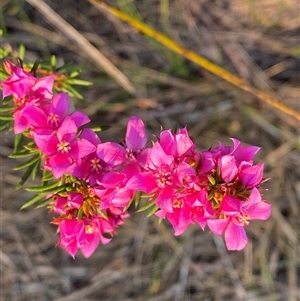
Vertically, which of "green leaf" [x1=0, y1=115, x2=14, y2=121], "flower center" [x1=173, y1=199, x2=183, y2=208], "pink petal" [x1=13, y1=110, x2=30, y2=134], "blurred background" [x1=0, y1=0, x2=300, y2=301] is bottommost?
"blurred background" [x1=0, y1=0, x2=300, y2=301]

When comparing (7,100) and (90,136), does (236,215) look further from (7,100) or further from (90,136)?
(7,100)

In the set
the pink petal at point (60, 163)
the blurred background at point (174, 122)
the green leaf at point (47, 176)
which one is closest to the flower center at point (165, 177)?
the pink petal at point (60, 163)

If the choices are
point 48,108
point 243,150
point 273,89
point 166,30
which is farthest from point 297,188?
point 48,108

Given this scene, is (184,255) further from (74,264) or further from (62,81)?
(62,81)

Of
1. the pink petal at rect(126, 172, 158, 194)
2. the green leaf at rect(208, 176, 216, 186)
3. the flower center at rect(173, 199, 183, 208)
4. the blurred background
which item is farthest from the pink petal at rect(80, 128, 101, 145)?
the blurred background

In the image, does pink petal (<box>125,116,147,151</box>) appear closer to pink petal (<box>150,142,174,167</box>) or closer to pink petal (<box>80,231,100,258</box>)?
pink petal (<box>150,142,174,167</box>)

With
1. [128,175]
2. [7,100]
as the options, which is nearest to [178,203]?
[128,175]
